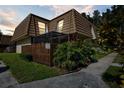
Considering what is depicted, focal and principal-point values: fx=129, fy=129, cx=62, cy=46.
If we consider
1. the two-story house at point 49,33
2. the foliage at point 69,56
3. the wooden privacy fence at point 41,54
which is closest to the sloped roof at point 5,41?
the two-story house at point 49,33

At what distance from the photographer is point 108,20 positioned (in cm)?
301

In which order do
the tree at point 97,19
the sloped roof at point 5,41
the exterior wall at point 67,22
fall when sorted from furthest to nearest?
the sloped roof at point 5,41 < the exterior wall at point 67,22 < the tree at point 97,19

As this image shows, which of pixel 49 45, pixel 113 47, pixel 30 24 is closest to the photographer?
pixel 113 47

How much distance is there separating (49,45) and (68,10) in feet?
27.0

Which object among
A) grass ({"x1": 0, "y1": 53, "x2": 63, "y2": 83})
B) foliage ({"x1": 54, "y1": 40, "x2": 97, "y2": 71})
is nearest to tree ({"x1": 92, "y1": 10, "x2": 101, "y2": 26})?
foliage ({"x1": 54, "y1": 40, "x2": 97, "y2": 71})

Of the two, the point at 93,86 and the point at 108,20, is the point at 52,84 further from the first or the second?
the point at 108,20

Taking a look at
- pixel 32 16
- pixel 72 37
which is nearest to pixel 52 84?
pixel 72 37

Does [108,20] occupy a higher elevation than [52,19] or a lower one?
lower

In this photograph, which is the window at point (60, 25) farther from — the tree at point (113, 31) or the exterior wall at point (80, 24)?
the tree at point (113, 31)

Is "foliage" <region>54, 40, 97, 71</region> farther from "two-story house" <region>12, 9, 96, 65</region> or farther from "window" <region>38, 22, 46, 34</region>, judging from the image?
"window" <region>38, 22, 46, 34</region>

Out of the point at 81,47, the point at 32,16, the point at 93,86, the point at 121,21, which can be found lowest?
the point at 93,86

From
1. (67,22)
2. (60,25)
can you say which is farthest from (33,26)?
(67,22)

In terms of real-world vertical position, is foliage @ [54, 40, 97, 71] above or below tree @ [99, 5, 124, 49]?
below

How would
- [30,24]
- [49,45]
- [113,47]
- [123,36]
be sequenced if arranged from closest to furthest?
[123,36] < [113,47] < [49,45] < [30,24]
